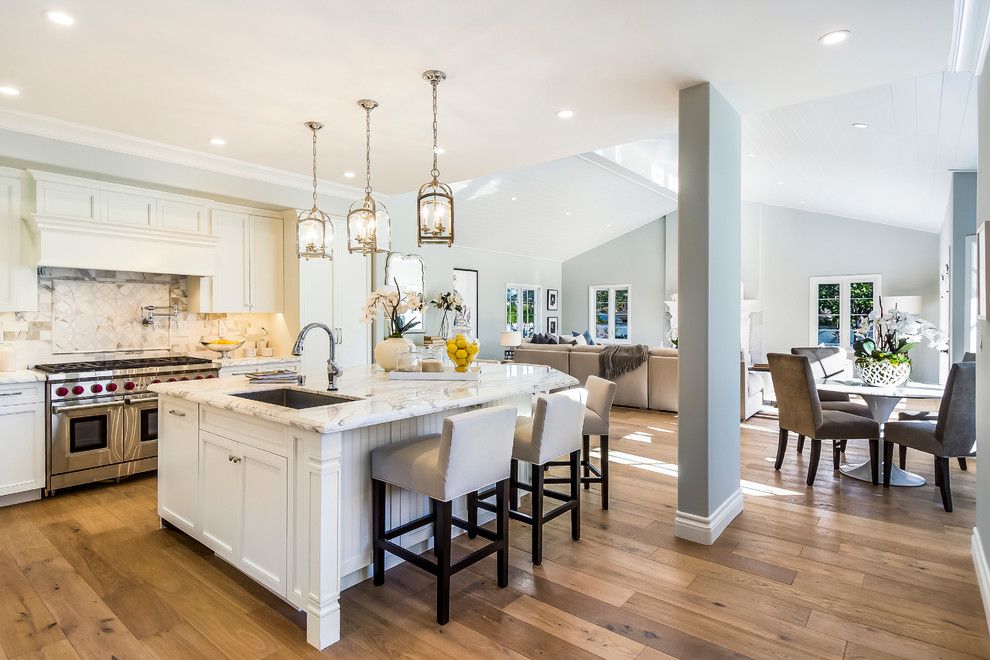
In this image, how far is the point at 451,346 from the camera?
3287 millimetres

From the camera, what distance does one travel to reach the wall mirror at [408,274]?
9.31 meters

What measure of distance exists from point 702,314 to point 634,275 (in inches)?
394

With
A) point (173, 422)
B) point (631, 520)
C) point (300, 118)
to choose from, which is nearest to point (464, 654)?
point (631, 520)

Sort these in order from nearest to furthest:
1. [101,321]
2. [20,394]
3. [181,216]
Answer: [20,394] → [101,321] → [181,216]

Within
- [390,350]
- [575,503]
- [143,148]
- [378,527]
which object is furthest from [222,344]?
[575,503]

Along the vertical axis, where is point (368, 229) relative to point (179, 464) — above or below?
above

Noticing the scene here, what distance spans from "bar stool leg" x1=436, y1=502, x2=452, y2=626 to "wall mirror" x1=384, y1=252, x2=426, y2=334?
23.4 feet

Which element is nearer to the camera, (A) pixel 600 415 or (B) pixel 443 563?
(B) pixel 443 563

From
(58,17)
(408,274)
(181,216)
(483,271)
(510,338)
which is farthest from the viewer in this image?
(483,271)

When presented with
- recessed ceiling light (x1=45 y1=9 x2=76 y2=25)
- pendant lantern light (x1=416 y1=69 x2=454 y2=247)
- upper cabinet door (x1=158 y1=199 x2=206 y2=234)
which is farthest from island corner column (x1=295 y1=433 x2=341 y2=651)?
upper cabinet door (x1=158 y1=199 x2=206 y2=234)

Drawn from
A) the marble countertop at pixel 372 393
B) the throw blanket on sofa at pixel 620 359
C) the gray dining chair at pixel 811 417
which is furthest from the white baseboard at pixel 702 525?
the throw blanket on sofa at pixel 620 359

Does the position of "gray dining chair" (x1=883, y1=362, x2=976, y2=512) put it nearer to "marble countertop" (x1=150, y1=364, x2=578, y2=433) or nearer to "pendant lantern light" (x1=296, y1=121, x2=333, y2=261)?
"marble countertop" (x1=150, y1=364, x2=578, y2=433)

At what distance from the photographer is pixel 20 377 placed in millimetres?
3646

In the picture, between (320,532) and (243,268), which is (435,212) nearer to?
(320,532)
